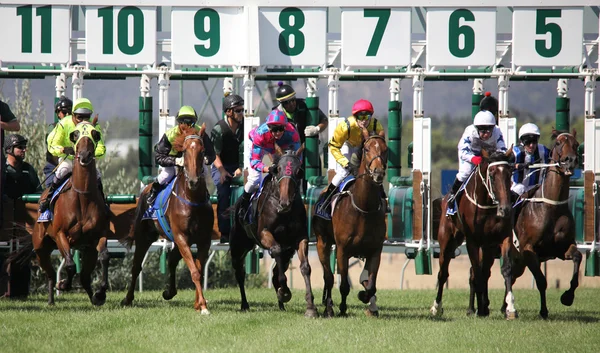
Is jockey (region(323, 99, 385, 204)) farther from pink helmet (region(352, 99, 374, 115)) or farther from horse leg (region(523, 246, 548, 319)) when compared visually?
horse leg (region(523, 246, 548, 319))

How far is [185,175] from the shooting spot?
1121 centimetres

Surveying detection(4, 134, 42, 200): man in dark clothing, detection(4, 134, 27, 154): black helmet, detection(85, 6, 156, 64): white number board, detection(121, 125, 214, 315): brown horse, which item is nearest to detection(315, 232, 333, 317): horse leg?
detection(121, 125, 214, 315): brown horse

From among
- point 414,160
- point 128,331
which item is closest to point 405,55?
point 414,160

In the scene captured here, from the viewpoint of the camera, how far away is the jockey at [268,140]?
37.2 ft

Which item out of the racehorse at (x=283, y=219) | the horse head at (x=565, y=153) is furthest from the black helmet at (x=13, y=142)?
the horse head at (x=565, y=153)

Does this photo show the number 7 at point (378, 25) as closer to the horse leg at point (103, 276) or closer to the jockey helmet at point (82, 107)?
the jockey helmet at point (82, 107)

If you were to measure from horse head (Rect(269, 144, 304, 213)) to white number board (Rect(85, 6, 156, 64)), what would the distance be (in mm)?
4182

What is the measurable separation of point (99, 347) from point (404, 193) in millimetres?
6802

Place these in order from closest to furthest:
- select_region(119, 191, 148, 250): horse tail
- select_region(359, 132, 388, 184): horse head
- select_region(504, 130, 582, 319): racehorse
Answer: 1. select_region(359, 132, 388, 184): horse head
2. select_region(504, 130, 582, 319): racehorse
3. select_region(119, 191, 148, 250): horse tail

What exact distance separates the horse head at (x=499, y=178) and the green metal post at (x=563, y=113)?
153 inches

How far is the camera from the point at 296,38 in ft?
47.6

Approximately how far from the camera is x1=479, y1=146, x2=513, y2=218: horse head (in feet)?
34.7

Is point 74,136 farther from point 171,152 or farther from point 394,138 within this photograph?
point 394,138

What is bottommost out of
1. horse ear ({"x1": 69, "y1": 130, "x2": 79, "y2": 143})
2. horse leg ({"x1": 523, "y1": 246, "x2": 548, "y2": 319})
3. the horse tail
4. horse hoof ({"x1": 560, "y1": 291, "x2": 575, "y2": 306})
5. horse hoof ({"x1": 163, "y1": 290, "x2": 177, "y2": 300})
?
horse hoof ({"x1": 163, "y1": 290, "x2": 177, "y2": 300})
